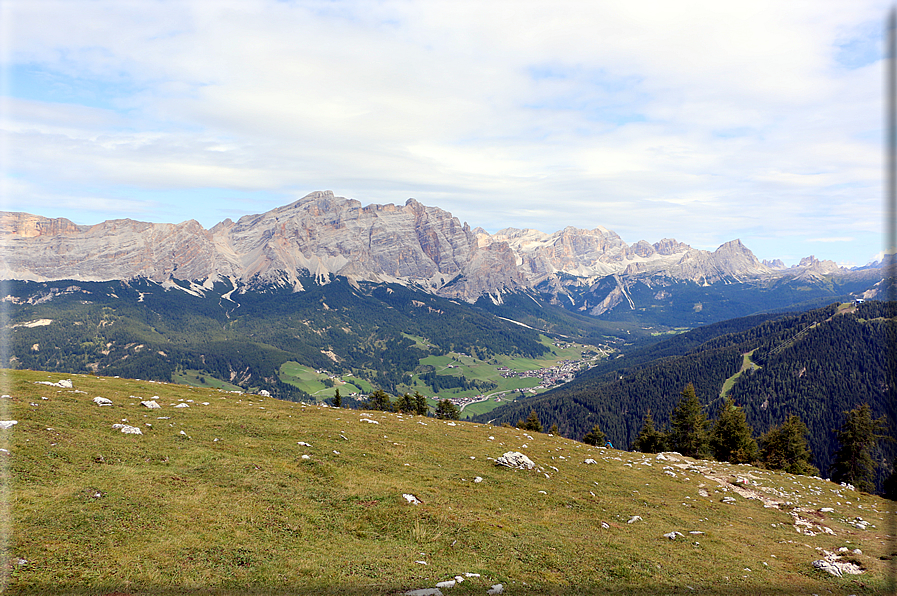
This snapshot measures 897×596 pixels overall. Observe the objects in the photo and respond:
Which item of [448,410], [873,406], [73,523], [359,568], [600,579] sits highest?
[73,523]

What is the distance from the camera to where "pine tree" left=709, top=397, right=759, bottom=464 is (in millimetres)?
62025

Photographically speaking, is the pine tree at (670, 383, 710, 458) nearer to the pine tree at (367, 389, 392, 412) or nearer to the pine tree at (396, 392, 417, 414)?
the pine tree at (396, 392, 417, 414)

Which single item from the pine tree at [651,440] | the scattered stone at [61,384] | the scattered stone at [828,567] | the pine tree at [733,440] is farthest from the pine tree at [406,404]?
the scattered stone at [828,567]

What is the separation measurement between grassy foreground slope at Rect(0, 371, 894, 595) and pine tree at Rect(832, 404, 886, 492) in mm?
34228

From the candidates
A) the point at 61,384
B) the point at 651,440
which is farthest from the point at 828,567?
the point at 651,440

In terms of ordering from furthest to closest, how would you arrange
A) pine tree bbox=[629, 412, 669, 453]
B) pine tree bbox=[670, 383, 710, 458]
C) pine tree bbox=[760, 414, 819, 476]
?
pine tree bbox=[629, 412, 669, 453], pine tree bbox=[670, 383, 710, 458], pine tree bbox=[760, 414, 819, 476]

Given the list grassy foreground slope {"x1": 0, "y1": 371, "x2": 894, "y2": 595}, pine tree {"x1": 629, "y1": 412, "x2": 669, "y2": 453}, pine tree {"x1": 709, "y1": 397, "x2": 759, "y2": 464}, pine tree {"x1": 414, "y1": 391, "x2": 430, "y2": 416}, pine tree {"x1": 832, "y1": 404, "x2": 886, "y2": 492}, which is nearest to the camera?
grassy foreground slope {"x1": 0, "y1": 371, "x2": 894, "y2": 595}

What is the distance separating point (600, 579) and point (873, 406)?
252m

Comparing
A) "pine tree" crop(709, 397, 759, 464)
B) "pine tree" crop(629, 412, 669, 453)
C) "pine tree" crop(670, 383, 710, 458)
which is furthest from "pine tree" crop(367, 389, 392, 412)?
"pine tree" crop(709, 397, 759, 464)

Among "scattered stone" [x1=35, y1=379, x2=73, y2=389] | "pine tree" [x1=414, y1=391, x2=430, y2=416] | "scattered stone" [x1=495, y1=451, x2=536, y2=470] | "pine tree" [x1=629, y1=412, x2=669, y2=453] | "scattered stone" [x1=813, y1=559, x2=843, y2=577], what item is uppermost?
"scattered stone" [x1=35, y1=379, x2=73, y2=389]

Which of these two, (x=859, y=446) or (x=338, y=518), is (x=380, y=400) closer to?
(x=338, y=518)

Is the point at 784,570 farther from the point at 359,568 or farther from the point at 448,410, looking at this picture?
the point at 448,410

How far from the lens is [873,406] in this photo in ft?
591

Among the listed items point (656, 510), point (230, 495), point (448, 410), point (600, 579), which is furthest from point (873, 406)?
point (230, 495)
